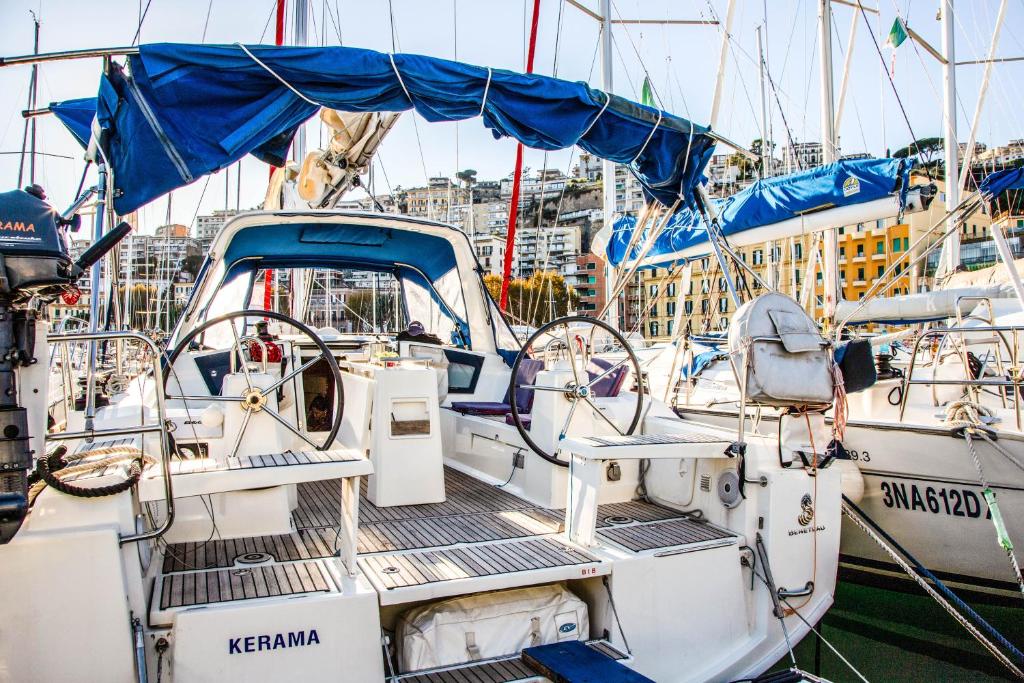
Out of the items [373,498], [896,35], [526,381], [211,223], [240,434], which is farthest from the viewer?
[896,35]

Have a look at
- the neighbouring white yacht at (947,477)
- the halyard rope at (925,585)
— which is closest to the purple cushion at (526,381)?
the neighbouring white yacht at (947,477)

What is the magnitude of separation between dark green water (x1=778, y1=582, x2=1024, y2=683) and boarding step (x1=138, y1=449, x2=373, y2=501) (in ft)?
9.56

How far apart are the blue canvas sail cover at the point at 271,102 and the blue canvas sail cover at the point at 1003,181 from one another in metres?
4.04

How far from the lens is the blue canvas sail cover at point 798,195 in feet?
21.7

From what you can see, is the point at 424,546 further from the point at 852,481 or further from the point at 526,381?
the point at 852,481

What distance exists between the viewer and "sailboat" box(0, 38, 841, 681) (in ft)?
7.89

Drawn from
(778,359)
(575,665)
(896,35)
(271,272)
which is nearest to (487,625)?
(575,665)

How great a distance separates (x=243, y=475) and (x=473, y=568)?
37.2 inches

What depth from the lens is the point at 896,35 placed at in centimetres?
1403

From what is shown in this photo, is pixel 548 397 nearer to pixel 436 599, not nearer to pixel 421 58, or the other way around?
pixel 436 599

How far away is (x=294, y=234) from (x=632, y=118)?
2.86 meters

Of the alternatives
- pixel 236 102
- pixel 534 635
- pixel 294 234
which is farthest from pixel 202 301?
pixel 534 635

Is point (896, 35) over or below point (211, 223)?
over

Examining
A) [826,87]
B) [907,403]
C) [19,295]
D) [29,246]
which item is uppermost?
[826,87]
